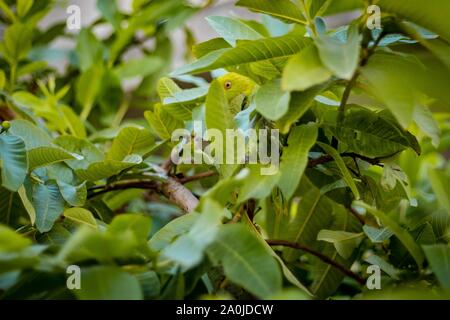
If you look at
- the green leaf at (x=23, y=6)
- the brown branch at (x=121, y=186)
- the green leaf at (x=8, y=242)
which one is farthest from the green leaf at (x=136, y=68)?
the green leaf at (x=8, y=242)

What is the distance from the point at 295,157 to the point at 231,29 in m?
0.19

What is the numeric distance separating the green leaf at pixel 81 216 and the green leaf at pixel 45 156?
0.18ft

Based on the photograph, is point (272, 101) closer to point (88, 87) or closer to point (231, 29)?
point (231, 29)

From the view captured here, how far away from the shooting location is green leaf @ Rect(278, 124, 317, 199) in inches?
18.3

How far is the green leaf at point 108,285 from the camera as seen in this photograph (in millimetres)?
378

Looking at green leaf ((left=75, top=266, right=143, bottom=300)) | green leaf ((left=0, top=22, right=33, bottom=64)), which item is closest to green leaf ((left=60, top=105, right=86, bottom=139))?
green leaf ((left=0, top=22, right=33, bottom=64))

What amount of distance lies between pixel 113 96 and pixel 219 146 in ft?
2.33

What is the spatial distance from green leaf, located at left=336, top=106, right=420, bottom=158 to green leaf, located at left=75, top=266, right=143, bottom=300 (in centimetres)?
27

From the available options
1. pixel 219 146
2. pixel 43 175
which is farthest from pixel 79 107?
pixel 219 146

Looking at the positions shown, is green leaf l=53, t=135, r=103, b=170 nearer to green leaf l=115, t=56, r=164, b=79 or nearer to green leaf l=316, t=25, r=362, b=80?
green leaf l=316, t=25, r=362, b=80

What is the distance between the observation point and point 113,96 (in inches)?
46.2

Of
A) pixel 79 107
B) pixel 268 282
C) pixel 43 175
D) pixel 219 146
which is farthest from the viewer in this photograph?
pixel 79 107

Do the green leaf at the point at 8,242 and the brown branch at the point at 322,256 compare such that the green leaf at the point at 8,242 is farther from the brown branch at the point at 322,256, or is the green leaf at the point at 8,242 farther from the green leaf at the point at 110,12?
the green leaf at the point at 110,12

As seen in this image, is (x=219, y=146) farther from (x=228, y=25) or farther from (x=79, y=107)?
(x=79, y=107)
